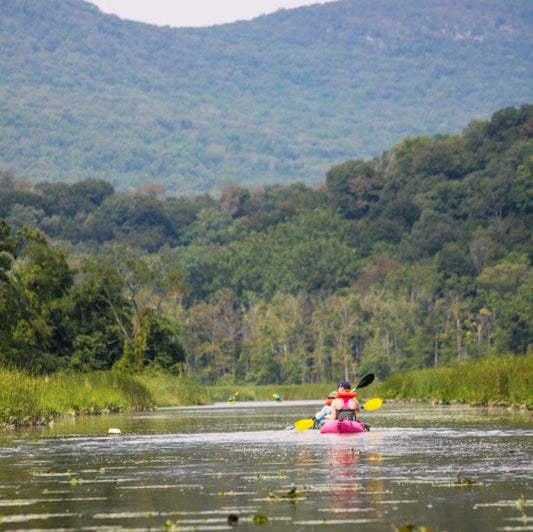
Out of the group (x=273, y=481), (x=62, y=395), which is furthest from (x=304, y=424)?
(x=62, y=395)

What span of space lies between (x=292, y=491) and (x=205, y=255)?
15600 cm

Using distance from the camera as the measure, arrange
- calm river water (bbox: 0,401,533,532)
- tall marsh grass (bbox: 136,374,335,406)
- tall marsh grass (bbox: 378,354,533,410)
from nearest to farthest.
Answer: calm river water (bbox: 0,401,533,532), tall marsh grass (bbox: 378,354,533,410), tall marsh grass (bbox: 136,374,335,406)

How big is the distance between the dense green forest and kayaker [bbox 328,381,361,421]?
2688 centimetres

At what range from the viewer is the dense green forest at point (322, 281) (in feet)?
250

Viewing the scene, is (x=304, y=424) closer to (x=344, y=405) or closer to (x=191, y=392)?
(x=344, y=405)

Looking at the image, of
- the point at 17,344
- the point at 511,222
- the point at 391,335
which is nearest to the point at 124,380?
the point at 17,344

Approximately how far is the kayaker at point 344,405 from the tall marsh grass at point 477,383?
10470mm

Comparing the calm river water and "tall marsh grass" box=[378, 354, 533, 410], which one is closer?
the calm river water

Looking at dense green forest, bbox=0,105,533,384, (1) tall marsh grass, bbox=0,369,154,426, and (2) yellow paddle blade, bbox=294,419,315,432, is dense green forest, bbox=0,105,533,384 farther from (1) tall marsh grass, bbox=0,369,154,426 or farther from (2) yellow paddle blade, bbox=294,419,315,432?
(2) yellow paddle blade, bbox=294,419,315,432

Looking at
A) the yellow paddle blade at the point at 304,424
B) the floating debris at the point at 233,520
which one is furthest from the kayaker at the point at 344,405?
the floating debris at the point at 233,520

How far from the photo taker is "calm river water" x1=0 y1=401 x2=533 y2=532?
51.0 ft

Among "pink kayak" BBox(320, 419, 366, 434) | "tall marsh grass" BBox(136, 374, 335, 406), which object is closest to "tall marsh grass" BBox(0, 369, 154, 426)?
"tall marsh grass" BBox(136, 374, 335, 406)

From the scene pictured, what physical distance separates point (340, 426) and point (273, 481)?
13.2 metres

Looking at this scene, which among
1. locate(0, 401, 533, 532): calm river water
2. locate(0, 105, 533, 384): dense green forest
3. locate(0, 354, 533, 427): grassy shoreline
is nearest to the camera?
locate(0, 401, 533, 532): calm river water
